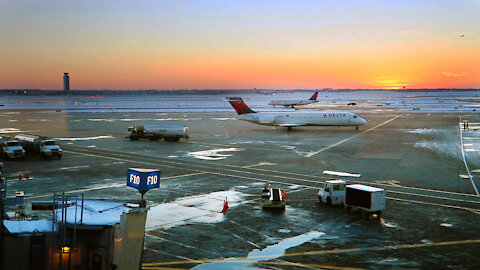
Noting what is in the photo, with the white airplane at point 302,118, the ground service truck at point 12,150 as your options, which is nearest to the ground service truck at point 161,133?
the ground service truck at point 12,150

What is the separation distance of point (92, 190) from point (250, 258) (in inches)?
745

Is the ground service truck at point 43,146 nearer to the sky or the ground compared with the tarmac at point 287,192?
nearer to the sky

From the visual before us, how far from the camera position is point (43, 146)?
182 feet

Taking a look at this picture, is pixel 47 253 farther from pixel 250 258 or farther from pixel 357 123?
pixel 357 123

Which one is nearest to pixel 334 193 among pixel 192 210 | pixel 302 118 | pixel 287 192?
pixel 287 192

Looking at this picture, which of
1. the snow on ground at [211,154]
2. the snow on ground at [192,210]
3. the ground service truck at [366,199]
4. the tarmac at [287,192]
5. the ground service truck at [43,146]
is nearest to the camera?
the tarmac at [287,192]

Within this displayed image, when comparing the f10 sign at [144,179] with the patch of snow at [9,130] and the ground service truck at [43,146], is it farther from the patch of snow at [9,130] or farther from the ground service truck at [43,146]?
the patch of snow at [9,130]

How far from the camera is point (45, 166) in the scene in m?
49.8

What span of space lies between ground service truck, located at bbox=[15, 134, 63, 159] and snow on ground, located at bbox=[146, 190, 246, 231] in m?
25.5

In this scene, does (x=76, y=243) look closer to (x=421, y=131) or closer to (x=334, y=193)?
(x=334, y=193)

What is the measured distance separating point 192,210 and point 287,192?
9032 mm

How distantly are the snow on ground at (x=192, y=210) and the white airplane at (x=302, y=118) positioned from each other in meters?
53.8

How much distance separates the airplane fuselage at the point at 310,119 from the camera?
293ft

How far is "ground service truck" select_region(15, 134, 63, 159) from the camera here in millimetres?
54562
